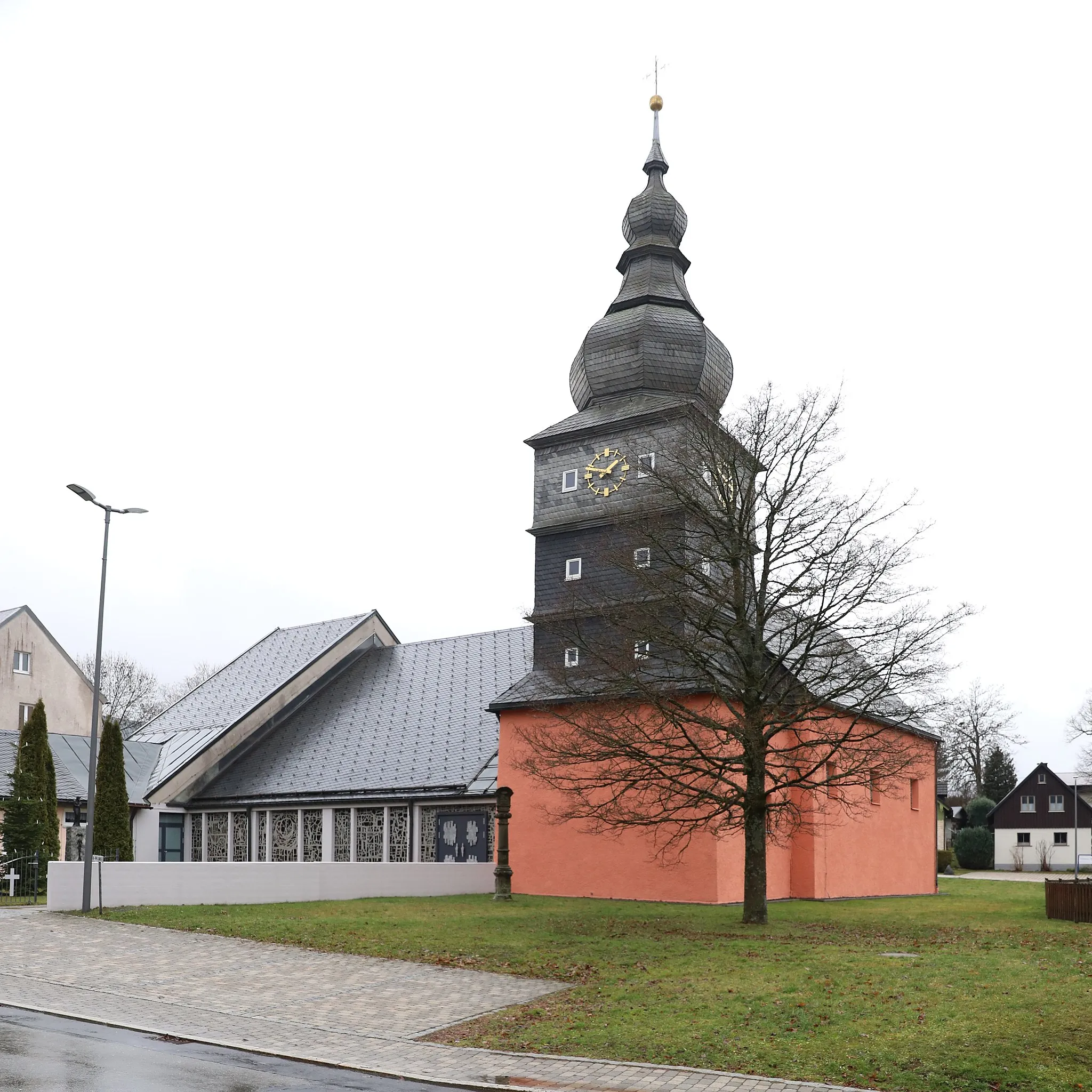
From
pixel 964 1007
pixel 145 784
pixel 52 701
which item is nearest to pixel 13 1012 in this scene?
pixel 964 1007

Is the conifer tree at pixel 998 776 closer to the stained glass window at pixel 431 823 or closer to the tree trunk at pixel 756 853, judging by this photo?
the stained glass window at pixel 431 823

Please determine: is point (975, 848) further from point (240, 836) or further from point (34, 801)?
point (34, 801)

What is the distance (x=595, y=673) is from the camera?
76.5ft

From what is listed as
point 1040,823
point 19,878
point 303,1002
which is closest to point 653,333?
point 19,878

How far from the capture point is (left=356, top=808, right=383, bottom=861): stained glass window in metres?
35.9

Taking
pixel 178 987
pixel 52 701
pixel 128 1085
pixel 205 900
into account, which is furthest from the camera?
pixel 52 701

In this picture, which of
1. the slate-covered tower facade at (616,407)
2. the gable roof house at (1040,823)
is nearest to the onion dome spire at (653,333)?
the slate-covered tower facade at (616,407)

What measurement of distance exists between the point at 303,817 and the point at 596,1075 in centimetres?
2883

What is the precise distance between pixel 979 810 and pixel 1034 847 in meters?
4.05

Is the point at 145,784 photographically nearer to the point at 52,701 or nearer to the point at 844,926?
the point at 52,701

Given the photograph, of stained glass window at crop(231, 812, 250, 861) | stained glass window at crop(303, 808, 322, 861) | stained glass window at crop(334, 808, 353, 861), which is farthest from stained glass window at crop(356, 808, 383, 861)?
stained glass window at crop(231, 812, 250, 861)

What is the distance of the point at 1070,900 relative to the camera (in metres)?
23.4

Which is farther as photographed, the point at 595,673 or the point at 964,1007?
the point at 595,673

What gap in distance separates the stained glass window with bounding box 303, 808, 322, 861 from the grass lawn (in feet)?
36.7
